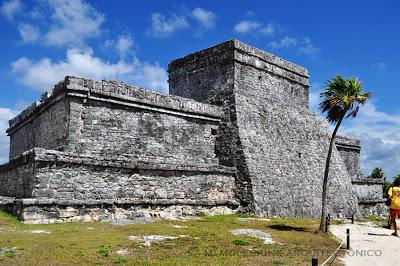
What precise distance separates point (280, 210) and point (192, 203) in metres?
3.90

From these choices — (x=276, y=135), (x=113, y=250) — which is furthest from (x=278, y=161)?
(x=113, y=250)

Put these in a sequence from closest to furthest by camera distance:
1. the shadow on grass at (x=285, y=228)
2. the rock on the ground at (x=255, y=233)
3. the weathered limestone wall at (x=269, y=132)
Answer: the rock on the ground at (x=255, y=233)
the shadow on grass at (x=285, y=228)
the weathered limestone wall at (x=269, y=132)

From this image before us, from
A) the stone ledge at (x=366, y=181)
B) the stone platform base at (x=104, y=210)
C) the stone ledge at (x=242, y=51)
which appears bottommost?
the stone platform base at (x=104, y=210)

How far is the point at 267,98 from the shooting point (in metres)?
20.4

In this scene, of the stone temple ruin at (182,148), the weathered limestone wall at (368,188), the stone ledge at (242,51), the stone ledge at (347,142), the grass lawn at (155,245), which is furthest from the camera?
the stone ledge at (347,142)

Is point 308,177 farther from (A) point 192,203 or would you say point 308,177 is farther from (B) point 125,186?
(B) point 125,186

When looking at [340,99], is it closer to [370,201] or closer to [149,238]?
[149,238]

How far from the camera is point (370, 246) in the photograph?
11.6m

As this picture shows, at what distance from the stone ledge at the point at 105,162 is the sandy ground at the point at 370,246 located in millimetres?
4993

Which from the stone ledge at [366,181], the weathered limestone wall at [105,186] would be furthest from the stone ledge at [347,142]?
the weathered limestone wall at [105,186]

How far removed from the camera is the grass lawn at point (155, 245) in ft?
27.0

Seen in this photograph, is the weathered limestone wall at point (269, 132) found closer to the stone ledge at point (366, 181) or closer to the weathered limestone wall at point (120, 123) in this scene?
the weathered limestone wall at point (120, 123)

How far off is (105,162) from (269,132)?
8320 mm

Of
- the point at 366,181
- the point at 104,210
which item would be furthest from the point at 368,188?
the point at 104,210
